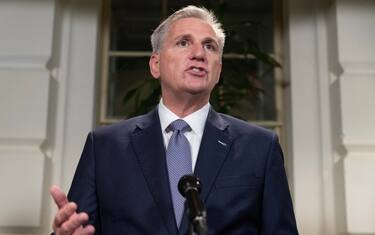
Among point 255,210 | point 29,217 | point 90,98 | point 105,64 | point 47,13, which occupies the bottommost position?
point 29,217

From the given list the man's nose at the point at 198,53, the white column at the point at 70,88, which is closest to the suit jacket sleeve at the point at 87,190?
the man's nose at the point at 198,53

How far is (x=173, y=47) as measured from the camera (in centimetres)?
128

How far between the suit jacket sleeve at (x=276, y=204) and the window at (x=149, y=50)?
1.21 m

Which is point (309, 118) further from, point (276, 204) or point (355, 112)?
point (276, 204)

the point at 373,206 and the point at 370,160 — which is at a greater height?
the point at 370,160

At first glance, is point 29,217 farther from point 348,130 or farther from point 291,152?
point 348,130

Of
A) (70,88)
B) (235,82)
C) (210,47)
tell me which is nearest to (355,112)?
(235,82)

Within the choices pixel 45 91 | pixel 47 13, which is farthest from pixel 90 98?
pixel 47 13

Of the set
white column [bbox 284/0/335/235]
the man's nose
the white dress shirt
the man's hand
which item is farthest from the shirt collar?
white column [bbox 284/0/335/235]

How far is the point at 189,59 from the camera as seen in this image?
1242 mm

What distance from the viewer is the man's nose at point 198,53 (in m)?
1.24

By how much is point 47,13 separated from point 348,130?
1.45 metres

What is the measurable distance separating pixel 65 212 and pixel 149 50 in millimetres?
1700

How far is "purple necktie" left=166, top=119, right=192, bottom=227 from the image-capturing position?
1.09m
